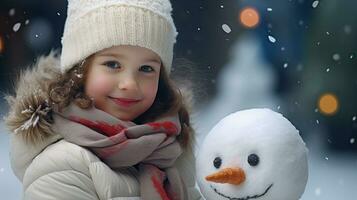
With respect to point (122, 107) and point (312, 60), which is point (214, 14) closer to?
point (312, 60)

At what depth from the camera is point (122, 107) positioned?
934 mm

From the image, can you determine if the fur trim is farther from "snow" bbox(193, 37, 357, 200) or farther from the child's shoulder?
"snow" bbox(193, 37, 357, 200)

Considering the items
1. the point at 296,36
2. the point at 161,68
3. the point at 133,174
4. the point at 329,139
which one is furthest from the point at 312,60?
the point at 133,174

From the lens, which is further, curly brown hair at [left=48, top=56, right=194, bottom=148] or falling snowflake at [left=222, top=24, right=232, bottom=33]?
falling snowflake at [left=222, top=24, right=232, bottom=33]

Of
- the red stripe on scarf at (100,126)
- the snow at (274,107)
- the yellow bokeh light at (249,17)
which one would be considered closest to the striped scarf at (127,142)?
the red stripe on scarf at (100,126)

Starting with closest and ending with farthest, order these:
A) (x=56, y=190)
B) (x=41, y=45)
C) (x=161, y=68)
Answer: (x=56, y=190) → (x=161, y=68) → (x=41, y=45)

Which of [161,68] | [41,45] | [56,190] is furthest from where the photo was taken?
[41,45]

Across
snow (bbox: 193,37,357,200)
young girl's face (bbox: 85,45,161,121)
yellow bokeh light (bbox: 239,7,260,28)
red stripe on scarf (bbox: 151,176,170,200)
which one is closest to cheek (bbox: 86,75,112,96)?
young girl's face (bbox: 85,45,161,121)

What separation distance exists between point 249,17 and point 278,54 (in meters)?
0.12

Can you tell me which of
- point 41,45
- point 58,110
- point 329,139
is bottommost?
point 329,139

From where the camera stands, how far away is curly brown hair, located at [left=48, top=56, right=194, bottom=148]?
0.91m

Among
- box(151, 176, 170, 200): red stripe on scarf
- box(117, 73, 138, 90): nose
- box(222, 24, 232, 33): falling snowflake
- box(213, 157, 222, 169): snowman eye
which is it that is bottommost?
box(151, 176, 170, 200): red stripe on scarf

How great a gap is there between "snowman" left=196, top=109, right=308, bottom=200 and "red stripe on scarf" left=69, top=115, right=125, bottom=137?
0.49 feet

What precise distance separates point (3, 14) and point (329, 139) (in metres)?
0.87
